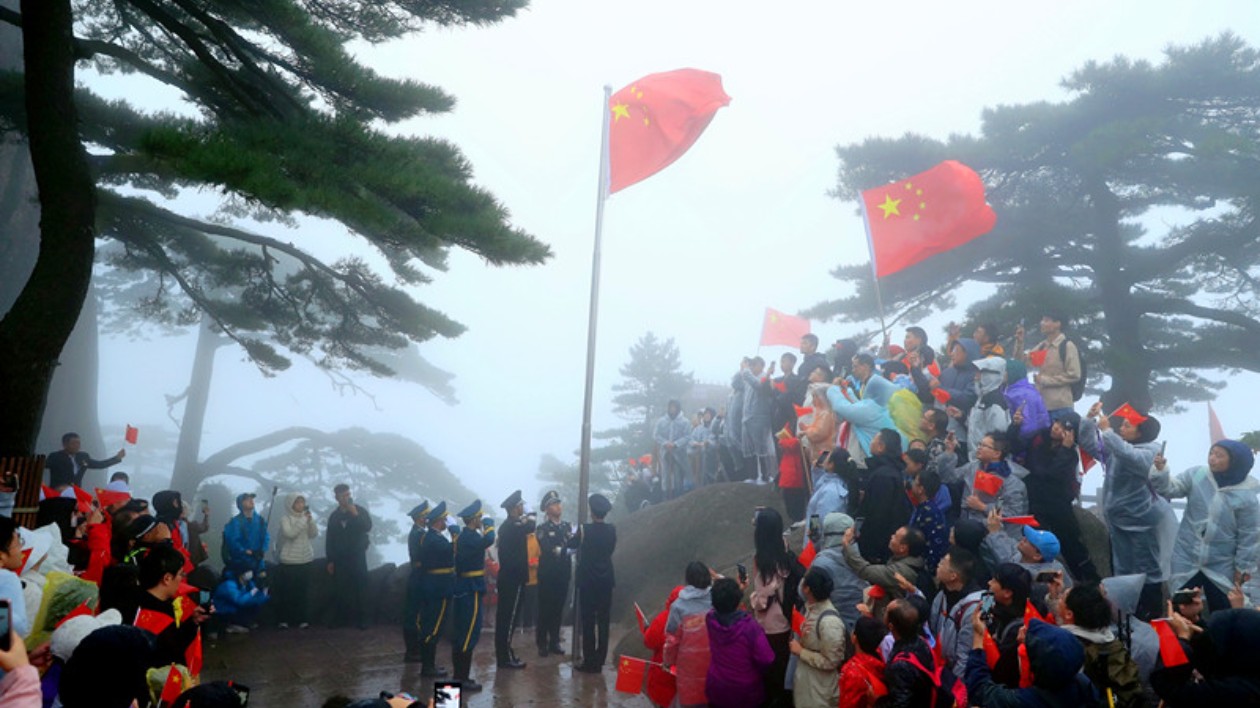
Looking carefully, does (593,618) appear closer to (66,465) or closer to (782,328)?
(66,465)

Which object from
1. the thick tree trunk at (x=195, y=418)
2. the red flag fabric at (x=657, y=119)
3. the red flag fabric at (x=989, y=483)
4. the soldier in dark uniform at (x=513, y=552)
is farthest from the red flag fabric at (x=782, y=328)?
the thick tree trunk at (x=195, y=418)

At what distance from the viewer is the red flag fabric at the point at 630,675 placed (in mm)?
5445

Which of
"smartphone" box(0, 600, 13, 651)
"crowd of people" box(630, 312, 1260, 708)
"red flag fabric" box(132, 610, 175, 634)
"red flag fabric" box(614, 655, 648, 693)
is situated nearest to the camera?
"smartphone" box(0, 600, 13, 651)

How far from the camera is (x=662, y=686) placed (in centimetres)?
564

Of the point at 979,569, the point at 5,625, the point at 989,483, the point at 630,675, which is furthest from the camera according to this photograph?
the point at 989,483

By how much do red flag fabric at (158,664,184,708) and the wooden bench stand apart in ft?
9.53

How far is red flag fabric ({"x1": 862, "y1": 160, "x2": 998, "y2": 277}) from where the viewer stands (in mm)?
11023

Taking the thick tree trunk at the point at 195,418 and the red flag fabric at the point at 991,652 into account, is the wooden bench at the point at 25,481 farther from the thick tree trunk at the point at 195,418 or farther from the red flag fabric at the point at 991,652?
the thick tree trunk at the point at 195,418

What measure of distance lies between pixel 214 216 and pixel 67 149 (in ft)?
29.0

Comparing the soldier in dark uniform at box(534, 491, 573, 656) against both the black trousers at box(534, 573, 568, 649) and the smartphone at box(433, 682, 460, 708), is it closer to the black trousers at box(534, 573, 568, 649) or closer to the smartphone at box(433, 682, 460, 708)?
the black trousers at box(534, 573, 568, 649)

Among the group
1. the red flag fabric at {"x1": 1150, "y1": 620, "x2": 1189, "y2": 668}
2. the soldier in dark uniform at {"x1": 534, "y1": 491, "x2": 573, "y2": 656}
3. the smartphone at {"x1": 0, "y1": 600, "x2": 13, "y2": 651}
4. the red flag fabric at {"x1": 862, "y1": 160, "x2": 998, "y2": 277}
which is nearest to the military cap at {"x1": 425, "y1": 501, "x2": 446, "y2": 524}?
the soldier in dark uniform at {"x1": 534, "y1": 491, "x2": 573, "y2": 656}

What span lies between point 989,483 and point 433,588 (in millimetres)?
5483

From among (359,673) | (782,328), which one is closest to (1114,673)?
(359,673)

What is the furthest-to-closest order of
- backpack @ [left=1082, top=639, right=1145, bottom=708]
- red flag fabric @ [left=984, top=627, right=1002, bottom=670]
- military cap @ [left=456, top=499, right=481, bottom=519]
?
military cap @ [left=456, top=499, right=481, bottom=519] → red flag fabric @ [left=984, top=627, right=1002, bottom=670] → backpack @ [left=1082, top=639, right=1145, bottom=708]
